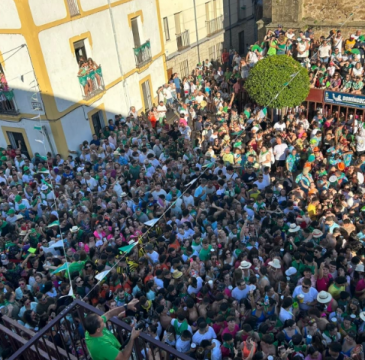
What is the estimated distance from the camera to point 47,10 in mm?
12281

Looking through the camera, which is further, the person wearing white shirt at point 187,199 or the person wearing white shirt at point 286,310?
the person wearing white shirt at point 187,199

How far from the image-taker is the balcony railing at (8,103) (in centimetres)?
1344

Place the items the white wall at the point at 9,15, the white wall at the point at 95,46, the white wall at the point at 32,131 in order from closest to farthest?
the white wall at the point at 9,15 → the white wall at the point at 95,46 → the white wall at the point at 32,131

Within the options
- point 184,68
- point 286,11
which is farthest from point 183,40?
point 286,11

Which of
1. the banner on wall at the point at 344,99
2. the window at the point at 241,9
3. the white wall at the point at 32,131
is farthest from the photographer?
the window at the point at 241,9

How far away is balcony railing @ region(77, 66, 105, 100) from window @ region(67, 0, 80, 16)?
6.26 feet

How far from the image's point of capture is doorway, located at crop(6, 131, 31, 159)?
14.5 m

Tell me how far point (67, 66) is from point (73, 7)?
1.96 metres

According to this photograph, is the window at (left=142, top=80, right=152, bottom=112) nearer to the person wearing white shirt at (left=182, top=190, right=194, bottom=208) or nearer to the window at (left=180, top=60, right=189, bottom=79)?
the window at (left=180, top=60, right=189, bottom=79)

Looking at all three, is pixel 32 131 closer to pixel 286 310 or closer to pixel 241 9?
pixel 286 310

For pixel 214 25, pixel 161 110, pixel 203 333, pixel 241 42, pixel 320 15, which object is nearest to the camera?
pixel 203 333

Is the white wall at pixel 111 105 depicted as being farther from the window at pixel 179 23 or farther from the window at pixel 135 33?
the window at pixel 179 23

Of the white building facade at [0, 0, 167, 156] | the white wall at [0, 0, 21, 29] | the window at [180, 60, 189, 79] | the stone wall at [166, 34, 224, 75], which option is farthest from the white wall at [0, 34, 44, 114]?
the window at [180, 60, 189, 79]

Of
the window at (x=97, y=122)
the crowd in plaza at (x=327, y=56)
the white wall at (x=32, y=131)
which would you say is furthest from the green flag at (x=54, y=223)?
the crowd in plaza at (x=327, y=56)
